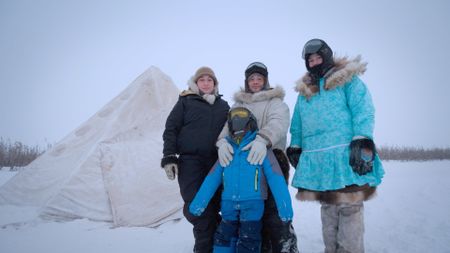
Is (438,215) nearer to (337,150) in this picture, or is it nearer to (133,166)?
(337,150)

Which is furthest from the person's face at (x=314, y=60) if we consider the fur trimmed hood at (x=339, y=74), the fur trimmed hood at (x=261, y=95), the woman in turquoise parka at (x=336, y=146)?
the fur trimmed hood at (x=261, y=95)

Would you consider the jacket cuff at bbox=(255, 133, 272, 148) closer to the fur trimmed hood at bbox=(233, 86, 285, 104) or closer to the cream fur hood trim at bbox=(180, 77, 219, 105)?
the fur trimmed hood at bbox=(233, 86, 285, 104)

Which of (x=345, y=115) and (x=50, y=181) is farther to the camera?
(x=50, y=181)

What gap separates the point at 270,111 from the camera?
91.8 inches

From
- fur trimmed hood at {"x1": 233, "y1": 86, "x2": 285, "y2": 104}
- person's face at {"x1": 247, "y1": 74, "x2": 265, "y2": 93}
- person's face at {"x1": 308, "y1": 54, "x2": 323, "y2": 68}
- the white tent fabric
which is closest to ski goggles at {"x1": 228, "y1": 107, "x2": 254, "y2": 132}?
fur trimmed hood at {"x1": 233, "y1": 86, "x2": 285, "y2": 104}

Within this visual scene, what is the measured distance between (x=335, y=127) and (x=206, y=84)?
4.02 ft

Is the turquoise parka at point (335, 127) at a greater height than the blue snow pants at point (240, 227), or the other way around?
the turquoise parka at point (335, 127)

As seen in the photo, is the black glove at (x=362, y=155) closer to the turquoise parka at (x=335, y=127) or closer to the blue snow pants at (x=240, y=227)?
the turquoise parka at (x=335, y=127)

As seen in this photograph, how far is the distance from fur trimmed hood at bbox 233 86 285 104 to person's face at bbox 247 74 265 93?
7 centimetres

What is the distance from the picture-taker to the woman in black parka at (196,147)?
228 cm

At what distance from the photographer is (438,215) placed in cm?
346

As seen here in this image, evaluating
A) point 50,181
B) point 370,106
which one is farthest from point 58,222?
point 370,106

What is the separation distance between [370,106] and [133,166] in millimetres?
3055

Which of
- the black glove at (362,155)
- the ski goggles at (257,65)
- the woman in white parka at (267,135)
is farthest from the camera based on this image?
the ski goggles at (257,65)
